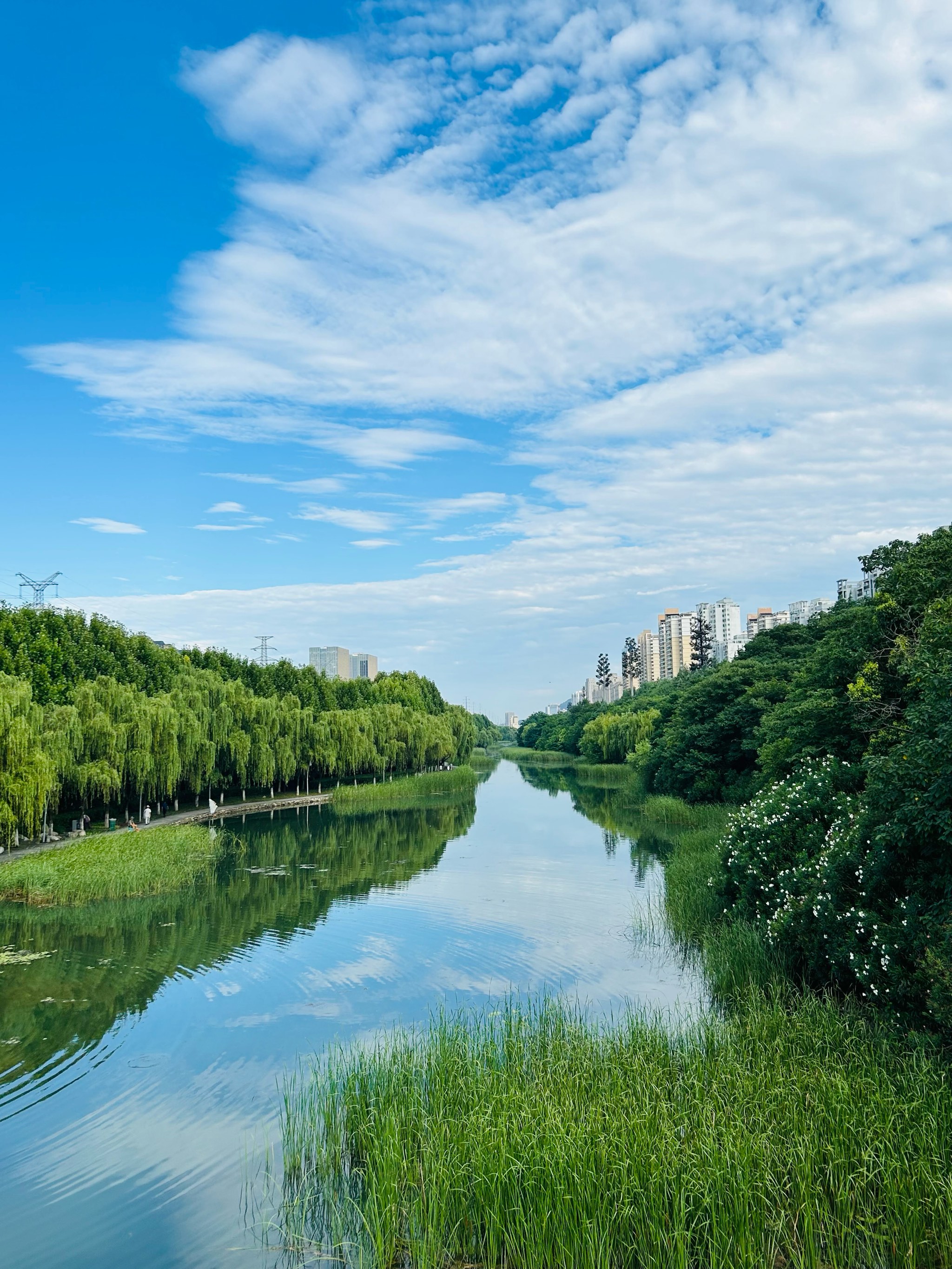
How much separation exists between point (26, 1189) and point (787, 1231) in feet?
23.3

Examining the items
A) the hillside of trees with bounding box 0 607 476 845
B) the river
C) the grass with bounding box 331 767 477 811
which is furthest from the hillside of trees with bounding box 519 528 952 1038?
the grass with bounding box 331 767 477 811

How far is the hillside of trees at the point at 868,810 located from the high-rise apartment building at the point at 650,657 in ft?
436

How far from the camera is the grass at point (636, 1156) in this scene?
20.4ft

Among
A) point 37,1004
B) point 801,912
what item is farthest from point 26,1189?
point 801,912

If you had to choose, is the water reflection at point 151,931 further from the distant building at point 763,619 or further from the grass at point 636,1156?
the distant building at point 763,619

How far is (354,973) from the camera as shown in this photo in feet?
52.2

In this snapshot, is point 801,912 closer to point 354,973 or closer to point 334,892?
point 354,973

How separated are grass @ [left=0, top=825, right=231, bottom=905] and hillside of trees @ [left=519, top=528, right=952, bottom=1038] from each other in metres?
15.3

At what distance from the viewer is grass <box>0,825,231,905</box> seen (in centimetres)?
2156

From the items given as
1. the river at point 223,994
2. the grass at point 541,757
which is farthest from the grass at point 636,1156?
the grass at point 541,757

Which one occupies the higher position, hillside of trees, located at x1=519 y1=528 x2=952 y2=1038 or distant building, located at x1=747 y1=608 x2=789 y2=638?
distant building, located at x1=747 y1=608 x2=789 y2=638

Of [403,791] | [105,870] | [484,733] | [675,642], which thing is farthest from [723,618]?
[105,870]

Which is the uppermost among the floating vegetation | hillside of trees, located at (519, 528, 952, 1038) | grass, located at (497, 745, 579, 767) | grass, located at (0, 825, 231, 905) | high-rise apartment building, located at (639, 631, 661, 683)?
high-rise apartment building, located at (639, 631, 661, 683)

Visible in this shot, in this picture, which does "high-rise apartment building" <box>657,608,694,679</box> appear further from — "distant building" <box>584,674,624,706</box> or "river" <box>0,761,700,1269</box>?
"river" <box>0,761,700,1269</box>
